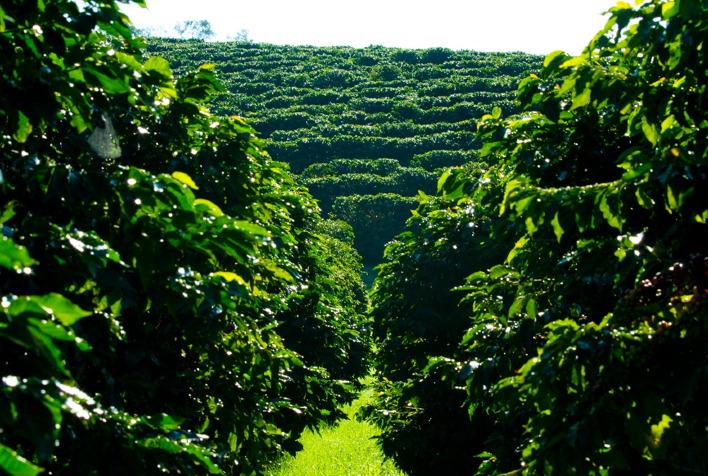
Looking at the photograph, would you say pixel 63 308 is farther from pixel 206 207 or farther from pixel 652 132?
pixel 652 132

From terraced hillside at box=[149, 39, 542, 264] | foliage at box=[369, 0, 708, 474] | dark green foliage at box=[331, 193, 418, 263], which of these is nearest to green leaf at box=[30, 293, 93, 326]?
foliage at box=[369, 0, 708, 474]

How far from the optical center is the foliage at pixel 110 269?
7.82ft

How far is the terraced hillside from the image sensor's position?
149 feet

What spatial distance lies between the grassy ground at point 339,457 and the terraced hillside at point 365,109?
2305cm

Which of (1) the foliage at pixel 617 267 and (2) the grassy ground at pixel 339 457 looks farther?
(2) the grassy ground at pixel 339 457

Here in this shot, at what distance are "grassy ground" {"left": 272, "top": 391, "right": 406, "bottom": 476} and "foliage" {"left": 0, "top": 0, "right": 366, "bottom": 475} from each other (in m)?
6.41

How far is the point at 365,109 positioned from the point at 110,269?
60.9m

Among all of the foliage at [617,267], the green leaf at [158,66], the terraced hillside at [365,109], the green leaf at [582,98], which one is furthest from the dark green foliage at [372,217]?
the green leaf at [158,66]

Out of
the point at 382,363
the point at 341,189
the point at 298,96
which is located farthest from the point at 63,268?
the point at 298,96

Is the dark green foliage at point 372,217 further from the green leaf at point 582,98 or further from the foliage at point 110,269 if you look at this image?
the green leaf at point 582,98

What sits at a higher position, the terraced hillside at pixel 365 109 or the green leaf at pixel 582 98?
the terraced hillside at pixel 365 109

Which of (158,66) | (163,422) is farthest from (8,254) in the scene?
(158,66)

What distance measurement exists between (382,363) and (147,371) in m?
5.73

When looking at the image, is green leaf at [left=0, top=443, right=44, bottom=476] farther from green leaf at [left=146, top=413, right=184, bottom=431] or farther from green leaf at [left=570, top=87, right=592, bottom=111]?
green leaf at [left=570, top=87, right=592, bottom=111]
